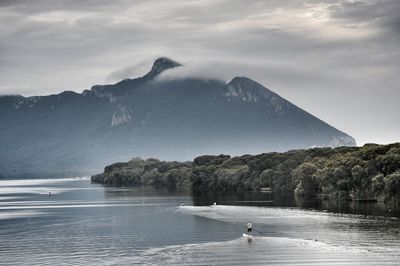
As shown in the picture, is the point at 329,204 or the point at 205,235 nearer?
the point at 205,235

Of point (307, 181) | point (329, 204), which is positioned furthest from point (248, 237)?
point (307, 181)

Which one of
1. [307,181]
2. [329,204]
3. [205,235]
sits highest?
[307,181]

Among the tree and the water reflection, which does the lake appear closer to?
the water reflection

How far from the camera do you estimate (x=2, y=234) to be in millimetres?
101312

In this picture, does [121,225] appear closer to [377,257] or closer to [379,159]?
[377,257]

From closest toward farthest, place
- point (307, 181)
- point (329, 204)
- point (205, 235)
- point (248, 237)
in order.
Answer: point (248, 237), point (205, 235), point (329, 204), point (307, 181)

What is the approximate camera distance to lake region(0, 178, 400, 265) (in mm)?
74625

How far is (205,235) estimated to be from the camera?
95.1 m


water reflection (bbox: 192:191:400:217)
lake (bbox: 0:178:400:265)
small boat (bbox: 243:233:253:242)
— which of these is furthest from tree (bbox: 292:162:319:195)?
small boat (bbox: 243:233:253:242)

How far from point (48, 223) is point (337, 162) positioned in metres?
69.7

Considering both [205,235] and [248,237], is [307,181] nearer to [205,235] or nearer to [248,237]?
[205,235]

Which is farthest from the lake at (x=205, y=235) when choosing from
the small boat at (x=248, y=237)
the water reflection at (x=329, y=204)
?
the small boat at (x=248, y=237)

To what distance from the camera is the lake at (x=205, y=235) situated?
74.6m

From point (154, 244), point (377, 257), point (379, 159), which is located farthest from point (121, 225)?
point (379, 159)
